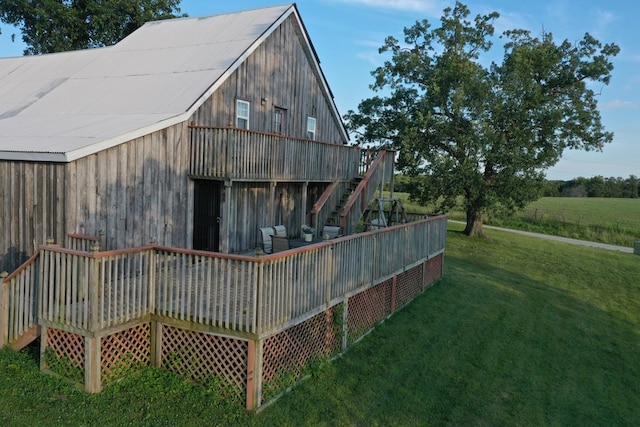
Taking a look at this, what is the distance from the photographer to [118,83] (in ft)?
49.2

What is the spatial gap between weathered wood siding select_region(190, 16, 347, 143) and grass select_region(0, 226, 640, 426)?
7155mm

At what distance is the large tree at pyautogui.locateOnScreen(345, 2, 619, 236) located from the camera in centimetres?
2703

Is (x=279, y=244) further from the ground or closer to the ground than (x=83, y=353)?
further from the ground

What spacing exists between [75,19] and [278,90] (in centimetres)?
2131

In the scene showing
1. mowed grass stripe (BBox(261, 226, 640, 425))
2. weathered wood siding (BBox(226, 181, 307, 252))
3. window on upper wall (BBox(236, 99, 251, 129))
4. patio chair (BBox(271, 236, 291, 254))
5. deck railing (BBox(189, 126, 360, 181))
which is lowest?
mowed grass stripe (BBox(261, 226, 640, 425))

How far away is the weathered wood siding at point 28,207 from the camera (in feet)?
30.9

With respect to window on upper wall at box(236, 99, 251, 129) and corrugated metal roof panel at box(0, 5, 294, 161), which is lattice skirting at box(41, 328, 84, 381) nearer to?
corrugated metal roof panel at box(0, 5, 294, 161)

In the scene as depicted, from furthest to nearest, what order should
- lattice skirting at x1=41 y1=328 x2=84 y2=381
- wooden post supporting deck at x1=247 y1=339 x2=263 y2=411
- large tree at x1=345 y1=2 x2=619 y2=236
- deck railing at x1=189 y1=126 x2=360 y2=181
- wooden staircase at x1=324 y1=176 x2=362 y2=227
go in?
large tree at x1=345 y1=2 x2=619 y2=236 → wooden staircase at x1=324 y1=176 x2=362 y2=227 → deck railing at x1=189 y1=126 x2=360 y2=181 → lattice skirting at x1=41 y1=328 x2=84 y2=381 → wooden post supporting deck at x1=247 y1=339 x2=263 y2=411

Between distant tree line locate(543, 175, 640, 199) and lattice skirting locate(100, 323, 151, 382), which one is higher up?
distant tree line locate(543, 175, 640, 199)

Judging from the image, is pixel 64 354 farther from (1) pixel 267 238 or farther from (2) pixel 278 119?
(2) pixel 278 119

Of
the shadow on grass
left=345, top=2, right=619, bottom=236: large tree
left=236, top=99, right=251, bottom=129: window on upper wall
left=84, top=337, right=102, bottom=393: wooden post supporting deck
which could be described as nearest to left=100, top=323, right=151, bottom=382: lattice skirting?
left=84, top=337, right=102, bottom=393: wooden post supporting deck

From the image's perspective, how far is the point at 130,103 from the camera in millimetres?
13367

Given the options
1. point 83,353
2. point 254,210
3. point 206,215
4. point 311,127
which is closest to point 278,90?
point 311,127

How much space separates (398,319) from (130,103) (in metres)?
8.88
